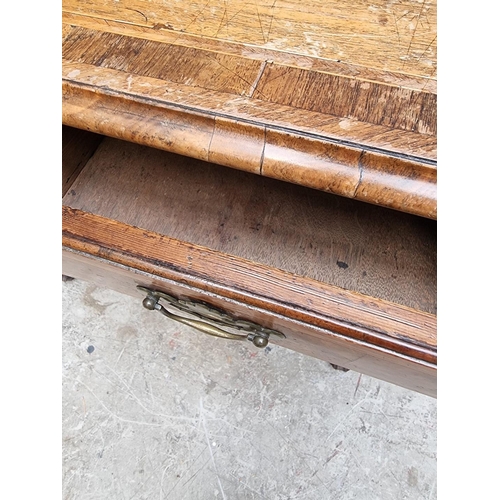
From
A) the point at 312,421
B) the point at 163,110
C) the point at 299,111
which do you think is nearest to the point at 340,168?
the point at 299,111

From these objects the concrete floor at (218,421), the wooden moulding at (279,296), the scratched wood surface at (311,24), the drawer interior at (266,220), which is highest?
the scratched wood surface at (311,24)

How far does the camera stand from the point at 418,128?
406mm

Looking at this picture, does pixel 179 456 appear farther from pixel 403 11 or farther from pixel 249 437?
pixel 403 11

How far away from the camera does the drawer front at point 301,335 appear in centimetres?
42

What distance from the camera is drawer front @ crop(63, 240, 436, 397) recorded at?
418mm

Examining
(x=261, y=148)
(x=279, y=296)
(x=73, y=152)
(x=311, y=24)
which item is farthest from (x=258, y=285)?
(x=73, y=152)

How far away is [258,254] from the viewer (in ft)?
1.91

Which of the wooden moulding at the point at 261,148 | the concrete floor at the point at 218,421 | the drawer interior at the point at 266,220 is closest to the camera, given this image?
the wooden moulding at the point at 261,148

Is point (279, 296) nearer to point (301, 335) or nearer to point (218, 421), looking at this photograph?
point (301, 335)

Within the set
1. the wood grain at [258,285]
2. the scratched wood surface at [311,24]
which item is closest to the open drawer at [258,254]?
the wood grain at [258,285]

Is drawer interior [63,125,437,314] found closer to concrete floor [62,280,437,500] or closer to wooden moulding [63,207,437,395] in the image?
wooden moulding [63,207,437,395]

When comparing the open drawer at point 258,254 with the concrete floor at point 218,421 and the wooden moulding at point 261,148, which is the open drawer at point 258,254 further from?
the concrete floor at point 218,421

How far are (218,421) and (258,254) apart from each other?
36 centimetres

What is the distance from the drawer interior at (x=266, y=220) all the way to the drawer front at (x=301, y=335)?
0.09 m
